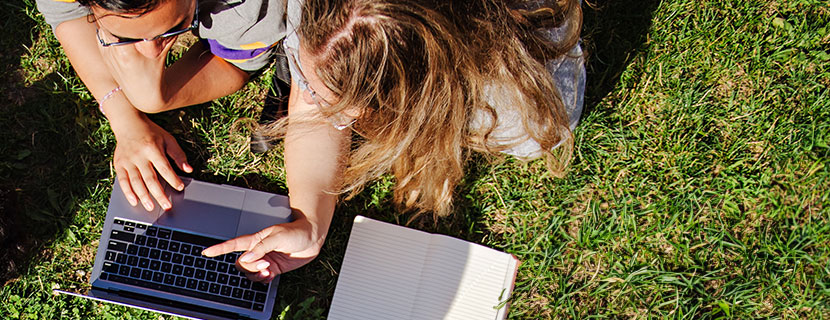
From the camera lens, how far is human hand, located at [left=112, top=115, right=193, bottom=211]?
2.20 m

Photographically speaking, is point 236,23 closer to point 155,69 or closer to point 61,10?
point 155,69

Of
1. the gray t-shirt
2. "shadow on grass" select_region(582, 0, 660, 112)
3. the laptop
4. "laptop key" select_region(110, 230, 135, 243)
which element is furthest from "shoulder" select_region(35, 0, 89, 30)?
"shadow on grass" select_region(582, 0, 660, 112)

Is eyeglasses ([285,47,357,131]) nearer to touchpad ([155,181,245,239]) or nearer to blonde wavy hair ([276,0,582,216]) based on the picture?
blonde wavy hair ([276,0,582,216])

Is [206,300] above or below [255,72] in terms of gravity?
below

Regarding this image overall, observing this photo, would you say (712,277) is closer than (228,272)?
No

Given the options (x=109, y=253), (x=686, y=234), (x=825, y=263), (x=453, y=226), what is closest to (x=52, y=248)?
(x=109, y=253)

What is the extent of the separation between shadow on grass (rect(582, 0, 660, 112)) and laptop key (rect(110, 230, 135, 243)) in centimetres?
187

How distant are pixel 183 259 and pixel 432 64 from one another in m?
1.28

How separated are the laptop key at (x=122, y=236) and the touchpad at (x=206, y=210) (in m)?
0.11

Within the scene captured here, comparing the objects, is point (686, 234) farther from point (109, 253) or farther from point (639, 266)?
point (109, 253)

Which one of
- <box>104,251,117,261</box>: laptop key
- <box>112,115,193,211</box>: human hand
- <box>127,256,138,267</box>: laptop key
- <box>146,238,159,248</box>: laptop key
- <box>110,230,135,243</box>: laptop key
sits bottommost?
<box>127,256,138,267</box>: laptop key

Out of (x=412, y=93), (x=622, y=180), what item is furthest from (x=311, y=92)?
(x=622, y=180)

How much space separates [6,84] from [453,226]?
6.48 feet

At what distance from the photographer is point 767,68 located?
97.4 inches
